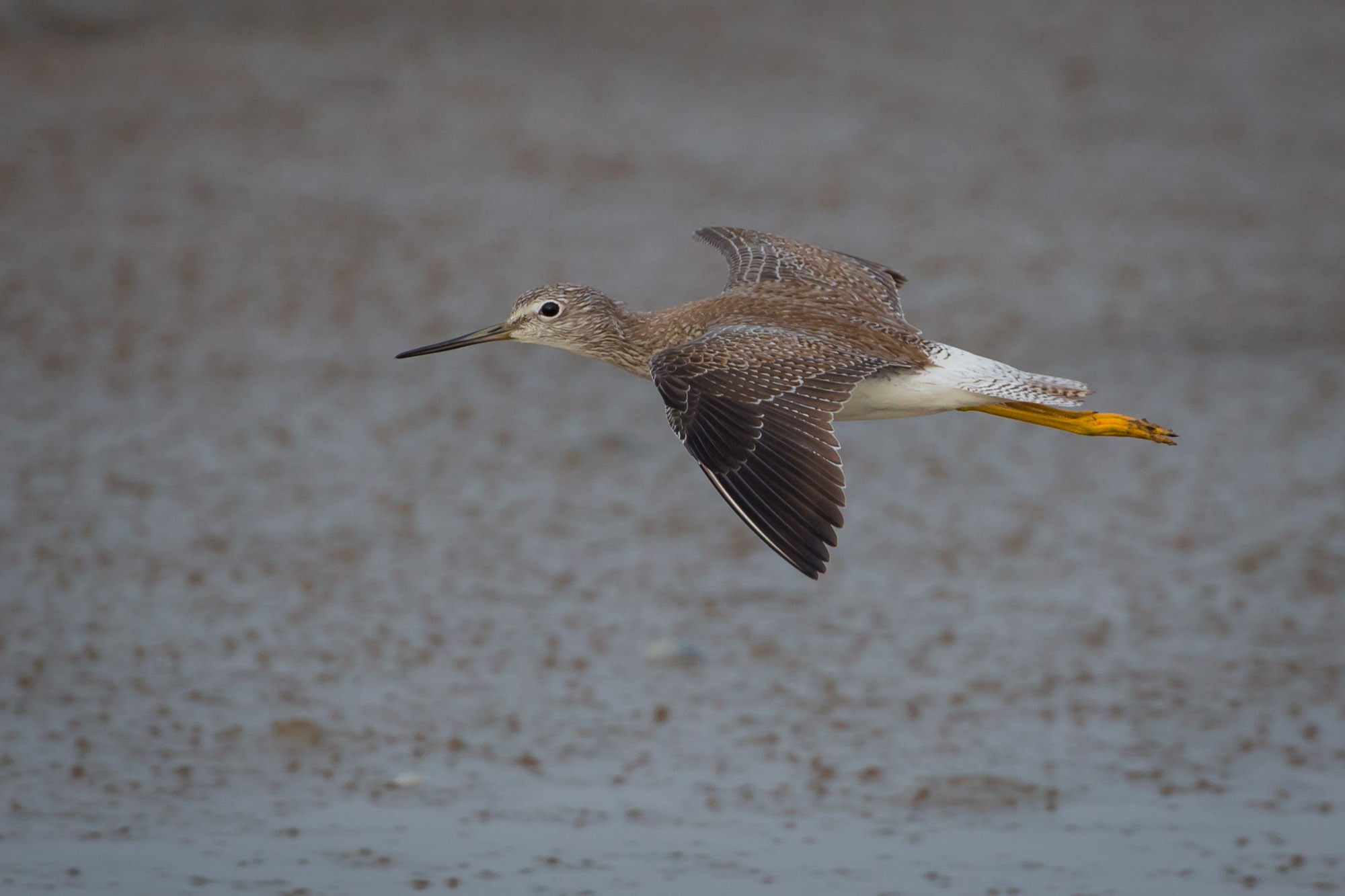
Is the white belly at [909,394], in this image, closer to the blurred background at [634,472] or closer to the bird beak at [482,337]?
the bird beak at [482,337]

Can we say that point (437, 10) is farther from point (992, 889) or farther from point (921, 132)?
point (992, 889)

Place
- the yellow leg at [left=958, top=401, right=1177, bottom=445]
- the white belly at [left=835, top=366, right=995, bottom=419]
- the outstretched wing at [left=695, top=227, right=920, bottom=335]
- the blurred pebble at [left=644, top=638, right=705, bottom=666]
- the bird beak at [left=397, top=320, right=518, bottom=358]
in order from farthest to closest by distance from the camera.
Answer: the blurred pebble at [left=644, top=638, right=705, bottom=666], the outstretched wing at [left=695, top=227, right=920, bottom=335], the yellow leg at [left=958, top=401, right=1177, bottom=445], the bird beak at [left=397, top=320, right=518, bottom=358], the white belly at [left=835, top=366, right=995, bottom=419]

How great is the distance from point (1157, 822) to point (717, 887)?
1.99 meters

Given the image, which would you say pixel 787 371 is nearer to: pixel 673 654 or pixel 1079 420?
pixel 1079 420

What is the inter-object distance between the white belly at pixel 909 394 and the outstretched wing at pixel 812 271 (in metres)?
0.68

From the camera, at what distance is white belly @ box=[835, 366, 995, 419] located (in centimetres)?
642

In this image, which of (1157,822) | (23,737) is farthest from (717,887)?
(23,737)

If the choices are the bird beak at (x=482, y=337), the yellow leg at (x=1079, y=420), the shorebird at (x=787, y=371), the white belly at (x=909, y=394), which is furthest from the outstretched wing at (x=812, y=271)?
the bird beak at (x=482, y=337)

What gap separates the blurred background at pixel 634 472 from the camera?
26.2 ft

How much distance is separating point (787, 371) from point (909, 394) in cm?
55

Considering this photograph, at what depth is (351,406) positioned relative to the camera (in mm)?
11938

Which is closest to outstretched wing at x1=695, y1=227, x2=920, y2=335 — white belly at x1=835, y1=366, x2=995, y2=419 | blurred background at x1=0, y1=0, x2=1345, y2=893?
white belly at x1=835, y1=366, x2=995, y2=419

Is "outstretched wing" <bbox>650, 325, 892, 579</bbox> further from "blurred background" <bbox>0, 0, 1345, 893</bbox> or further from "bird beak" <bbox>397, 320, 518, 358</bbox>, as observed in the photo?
"blurred background" <bbox>0, 0, 1345, 893</bbox>

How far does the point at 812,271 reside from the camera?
7.55 meters
